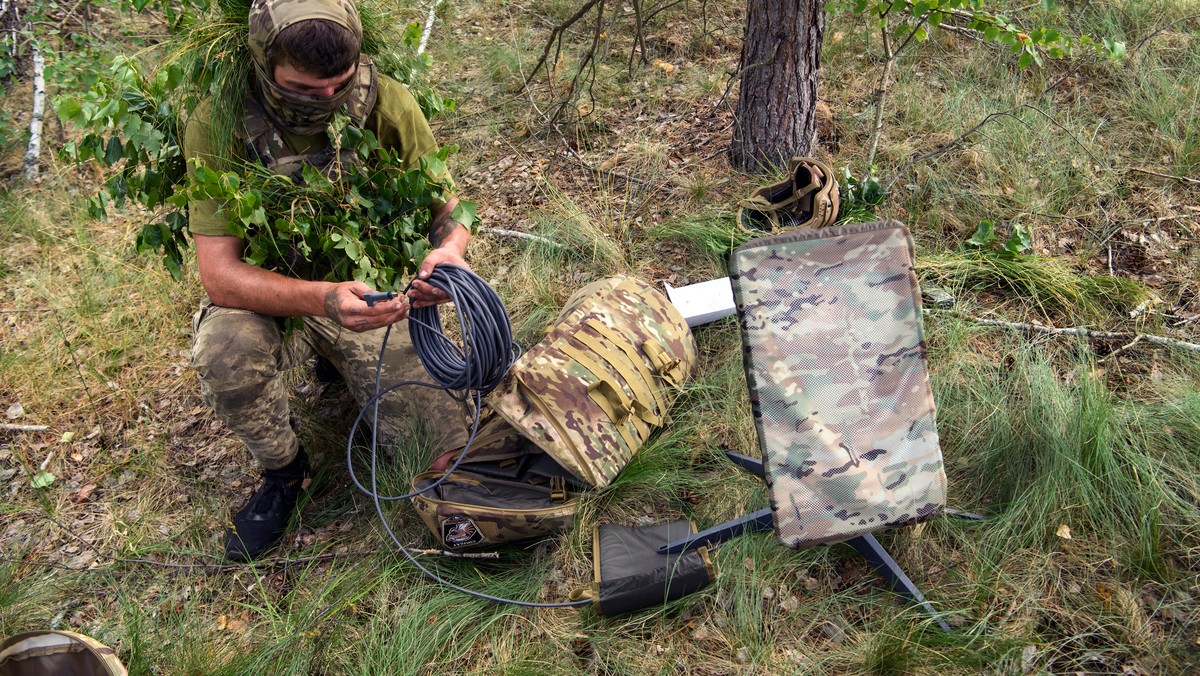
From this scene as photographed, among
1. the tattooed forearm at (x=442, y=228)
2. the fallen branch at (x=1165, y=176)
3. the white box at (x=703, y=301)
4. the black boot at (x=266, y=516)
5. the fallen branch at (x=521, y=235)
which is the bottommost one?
the black boot at (x=266, y=516)

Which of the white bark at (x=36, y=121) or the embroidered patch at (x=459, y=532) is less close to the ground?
the white bark at (x=36, y=121)

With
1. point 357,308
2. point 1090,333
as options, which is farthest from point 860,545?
point 357,308

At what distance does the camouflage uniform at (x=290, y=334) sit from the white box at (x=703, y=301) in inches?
42.4

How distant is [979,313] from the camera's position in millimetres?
3486

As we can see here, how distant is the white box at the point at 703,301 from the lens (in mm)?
3482

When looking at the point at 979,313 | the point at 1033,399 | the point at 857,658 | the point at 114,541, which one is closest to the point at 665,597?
the point at 857,658

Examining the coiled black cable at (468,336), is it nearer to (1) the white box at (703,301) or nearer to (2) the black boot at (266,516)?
(2) the black boot at (266,516)

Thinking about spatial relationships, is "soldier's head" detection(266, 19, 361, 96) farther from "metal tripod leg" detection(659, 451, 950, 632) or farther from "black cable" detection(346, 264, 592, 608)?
"metal tripod leg" detection(659, 451, 950, 632)

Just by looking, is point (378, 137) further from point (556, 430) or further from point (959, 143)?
point (959, 143)

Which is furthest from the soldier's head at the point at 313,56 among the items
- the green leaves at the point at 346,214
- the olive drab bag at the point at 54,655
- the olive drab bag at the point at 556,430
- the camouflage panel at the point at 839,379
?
the olive drab bag at the point at 54,655

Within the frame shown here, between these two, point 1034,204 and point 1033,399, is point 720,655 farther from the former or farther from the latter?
point 1034,204

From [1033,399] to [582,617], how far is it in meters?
1.74

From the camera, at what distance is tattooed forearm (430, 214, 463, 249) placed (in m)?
3.00

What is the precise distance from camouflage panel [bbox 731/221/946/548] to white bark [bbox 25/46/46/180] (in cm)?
526
